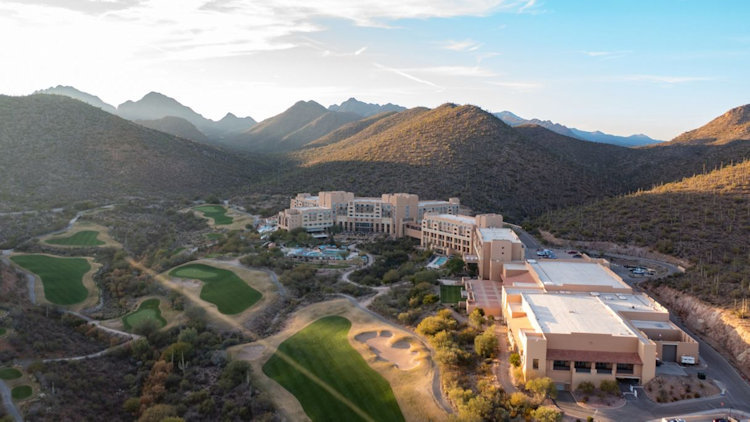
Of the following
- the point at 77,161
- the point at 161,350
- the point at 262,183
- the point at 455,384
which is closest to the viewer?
the point at 455,384

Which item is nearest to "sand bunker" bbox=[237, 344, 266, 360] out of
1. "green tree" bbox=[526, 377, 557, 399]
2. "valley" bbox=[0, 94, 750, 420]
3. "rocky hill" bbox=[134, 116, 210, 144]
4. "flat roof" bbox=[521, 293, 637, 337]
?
"valley" bbox=[0, 94, 750, 420]

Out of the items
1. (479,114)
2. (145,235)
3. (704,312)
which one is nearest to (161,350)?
(145,235)

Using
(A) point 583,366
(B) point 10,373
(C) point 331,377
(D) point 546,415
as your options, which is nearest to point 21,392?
(B) point 10,373

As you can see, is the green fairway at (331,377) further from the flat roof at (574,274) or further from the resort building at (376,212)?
the resort building at (376,212)

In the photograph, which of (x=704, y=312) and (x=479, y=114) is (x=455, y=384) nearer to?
(x=704, y=312)

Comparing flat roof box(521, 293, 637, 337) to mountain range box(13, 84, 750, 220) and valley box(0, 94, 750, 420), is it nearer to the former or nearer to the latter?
valley box(0, 94, 750, 420)

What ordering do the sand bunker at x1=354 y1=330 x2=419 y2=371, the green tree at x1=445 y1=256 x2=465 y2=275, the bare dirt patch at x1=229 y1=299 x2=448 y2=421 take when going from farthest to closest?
the green tree at x1=445 y1=256 x2=465 y2=275 → the sand bunker at x1=354 y1=330 x2=419 y2=371 → the bare dirt patch at x1=229 y1=299 x2=448 y2=421

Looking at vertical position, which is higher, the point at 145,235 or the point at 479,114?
the point at 479,114

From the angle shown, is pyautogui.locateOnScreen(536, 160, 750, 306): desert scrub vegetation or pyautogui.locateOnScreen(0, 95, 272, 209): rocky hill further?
pyautogui.locateOnScreen(0, 95, 272, 209): rocky hill
